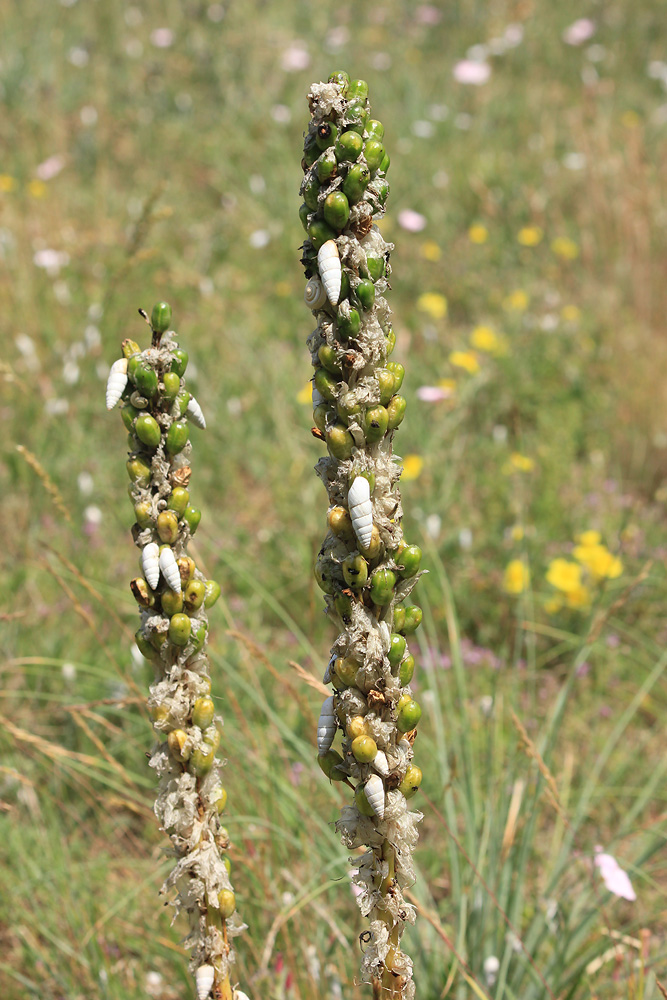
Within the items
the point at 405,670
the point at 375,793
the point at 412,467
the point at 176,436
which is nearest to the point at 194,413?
the point at 176,436

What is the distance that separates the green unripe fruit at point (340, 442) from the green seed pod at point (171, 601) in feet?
1.01

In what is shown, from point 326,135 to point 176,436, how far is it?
45cm

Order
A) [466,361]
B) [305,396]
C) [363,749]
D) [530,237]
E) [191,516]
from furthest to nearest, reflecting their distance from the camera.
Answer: [530,237], [466,361], [305,396], [191,516], [363,749]

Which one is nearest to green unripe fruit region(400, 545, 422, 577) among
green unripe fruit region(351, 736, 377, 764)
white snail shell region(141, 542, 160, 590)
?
green unripe fruit region(351, 736, 377, 764)

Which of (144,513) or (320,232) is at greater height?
(320,232)

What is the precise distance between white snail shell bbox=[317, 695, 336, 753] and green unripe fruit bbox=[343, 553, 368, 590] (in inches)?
8.1

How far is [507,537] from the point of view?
3.90 metres

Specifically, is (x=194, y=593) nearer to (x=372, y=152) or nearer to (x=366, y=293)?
(x=366, y=293)

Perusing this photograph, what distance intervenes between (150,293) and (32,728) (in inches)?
124

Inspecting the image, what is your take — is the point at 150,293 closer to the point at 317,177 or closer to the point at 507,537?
the point at 507,537

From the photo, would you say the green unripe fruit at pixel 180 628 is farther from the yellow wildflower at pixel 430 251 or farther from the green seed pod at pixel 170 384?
the yellow wildflower at pixel 430 251

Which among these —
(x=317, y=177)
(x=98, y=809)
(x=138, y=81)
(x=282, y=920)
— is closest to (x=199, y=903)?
(x=282, y=920)

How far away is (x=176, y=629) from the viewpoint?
1224 millimetres

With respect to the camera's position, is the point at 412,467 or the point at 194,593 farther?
the point at 412,467
